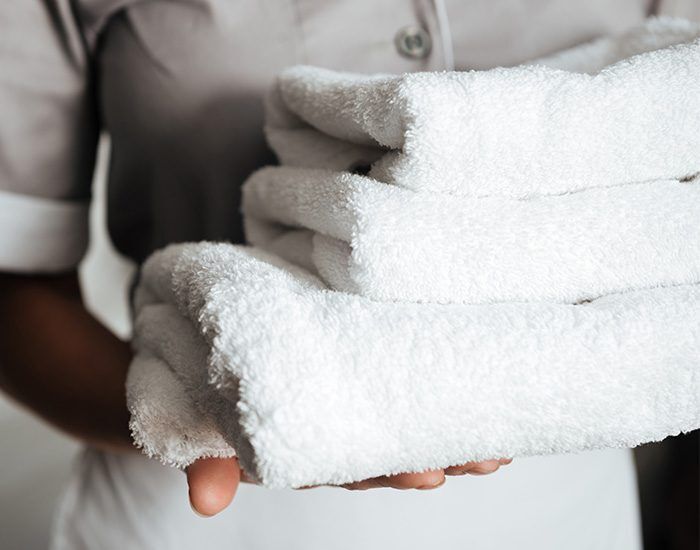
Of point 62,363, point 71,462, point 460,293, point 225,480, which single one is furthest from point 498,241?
point 71,462

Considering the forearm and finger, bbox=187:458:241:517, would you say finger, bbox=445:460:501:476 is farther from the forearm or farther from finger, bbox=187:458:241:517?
the forearm

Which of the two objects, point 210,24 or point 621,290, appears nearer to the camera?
point 621,290

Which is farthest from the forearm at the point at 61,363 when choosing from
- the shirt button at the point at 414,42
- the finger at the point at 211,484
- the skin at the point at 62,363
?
the shirt button at the point at 414,42

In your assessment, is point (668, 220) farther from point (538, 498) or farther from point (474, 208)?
point (538, 498)

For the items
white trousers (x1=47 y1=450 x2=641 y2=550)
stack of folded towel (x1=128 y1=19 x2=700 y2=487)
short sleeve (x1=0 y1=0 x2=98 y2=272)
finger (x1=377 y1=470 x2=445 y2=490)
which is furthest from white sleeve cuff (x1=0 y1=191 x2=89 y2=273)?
finger (x1=377 y1=470 x2=445 y2=490)

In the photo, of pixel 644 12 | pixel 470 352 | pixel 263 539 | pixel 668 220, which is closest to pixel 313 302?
pixel 470 352

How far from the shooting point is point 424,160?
0.92ft

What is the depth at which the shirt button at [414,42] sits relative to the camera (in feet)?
1.55

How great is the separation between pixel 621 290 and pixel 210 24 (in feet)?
1.07

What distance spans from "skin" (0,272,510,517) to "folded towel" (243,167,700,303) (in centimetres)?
26

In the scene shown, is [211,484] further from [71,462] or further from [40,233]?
[71,462]

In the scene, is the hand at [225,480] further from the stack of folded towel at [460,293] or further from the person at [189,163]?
the person at [189,163]

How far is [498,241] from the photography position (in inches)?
11.4

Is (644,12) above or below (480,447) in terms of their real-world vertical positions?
above
